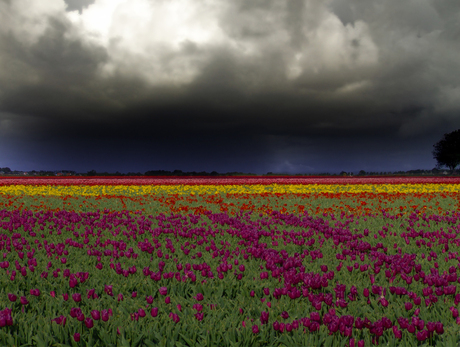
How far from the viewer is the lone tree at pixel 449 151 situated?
81.8m

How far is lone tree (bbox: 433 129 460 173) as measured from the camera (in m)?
81.8

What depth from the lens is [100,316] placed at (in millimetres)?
3812

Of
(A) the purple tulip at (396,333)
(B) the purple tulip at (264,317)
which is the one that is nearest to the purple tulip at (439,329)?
(A) the purple tulip at (396,333)

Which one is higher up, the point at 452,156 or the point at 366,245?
the point at 452,156

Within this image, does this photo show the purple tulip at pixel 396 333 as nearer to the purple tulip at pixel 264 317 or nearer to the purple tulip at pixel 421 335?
the purple tulip at pixel 421 335

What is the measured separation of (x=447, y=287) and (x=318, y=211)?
767cm

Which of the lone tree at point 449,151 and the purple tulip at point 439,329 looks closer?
the purple tulip at point 439,329

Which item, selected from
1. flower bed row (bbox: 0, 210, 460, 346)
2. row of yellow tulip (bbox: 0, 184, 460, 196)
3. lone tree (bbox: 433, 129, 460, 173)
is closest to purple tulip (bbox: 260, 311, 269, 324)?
flower bed row (bbox: 0, 210, 460, 346)

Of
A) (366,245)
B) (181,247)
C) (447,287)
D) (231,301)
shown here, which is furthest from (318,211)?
(231,301)

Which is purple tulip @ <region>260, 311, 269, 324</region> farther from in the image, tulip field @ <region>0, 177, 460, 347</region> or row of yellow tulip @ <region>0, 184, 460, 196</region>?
row of yellow tulip @ <region>0, 184, 460, 196</region>

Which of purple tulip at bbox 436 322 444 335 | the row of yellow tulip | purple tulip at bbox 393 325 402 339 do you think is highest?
the row of yellow tulip

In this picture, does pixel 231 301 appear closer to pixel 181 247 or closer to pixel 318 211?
pixel 181 247

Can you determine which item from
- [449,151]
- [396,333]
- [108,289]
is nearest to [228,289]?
[108,289]

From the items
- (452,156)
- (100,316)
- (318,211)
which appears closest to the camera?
(100,316)
